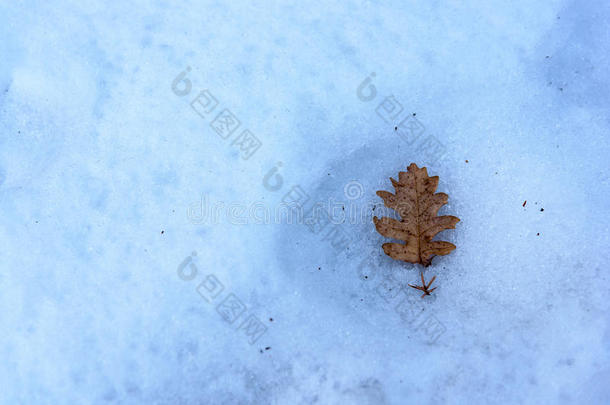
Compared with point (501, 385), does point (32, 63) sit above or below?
above

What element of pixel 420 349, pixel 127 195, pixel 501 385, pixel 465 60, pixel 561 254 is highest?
pixel 127 195

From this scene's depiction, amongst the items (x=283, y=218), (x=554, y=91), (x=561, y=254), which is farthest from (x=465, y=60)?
(x=283, y=218)

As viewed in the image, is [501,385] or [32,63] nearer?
[501,385]

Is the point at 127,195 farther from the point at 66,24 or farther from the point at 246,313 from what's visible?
the point at 66,24
